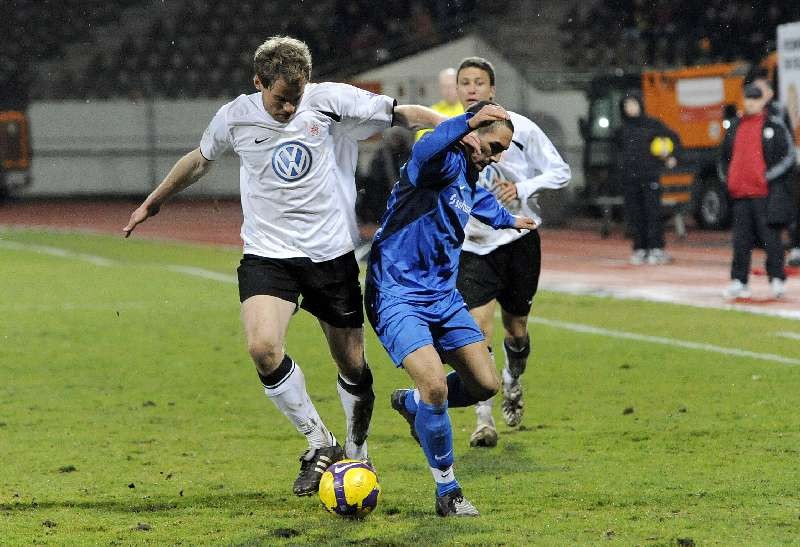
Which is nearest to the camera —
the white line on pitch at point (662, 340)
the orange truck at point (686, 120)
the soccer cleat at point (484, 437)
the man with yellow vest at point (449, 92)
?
the soccer cleat at point (484, 437)

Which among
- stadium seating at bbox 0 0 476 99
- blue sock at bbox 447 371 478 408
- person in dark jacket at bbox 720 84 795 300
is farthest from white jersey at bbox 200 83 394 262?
stadium seating at bbox 0 0 476 99

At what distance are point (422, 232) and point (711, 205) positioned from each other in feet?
63.4

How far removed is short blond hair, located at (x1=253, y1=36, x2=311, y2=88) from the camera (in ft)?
19.9

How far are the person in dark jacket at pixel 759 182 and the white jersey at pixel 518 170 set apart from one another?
6510 millimetres

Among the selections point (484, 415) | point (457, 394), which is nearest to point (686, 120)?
point (484, 415)

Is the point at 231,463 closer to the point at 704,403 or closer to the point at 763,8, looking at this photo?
the point at 704,403

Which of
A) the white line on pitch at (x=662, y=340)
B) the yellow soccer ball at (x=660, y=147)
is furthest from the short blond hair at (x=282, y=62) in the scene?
the yellow soccer ball at (x=660, y=147)

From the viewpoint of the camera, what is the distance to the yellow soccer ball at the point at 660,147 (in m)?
18.9

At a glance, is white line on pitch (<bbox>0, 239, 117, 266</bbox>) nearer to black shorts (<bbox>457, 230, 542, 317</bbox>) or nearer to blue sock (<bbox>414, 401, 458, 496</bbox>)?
black shorts (<bbox>457, 230, 542, 317</bbox>)

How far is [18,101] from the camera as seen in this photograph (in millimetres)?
35656

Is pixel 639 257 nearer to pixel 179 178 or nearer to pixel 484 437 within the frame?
pixel 484 437

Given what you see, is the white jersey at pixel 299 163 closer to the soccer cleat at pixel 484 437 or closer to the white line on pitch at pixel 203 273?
the soccer cleat at pixel 484 437

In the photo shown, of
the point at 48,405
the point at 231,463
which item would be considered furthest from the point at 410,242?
the point at 48,405

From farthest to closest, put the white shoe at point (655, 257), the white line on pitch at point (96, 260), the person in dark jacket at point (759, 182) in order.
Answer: the white shoe at point (655, 257)
the white line on pitch at point (96, 260)
the person in dark jacket at point (759, 182)
